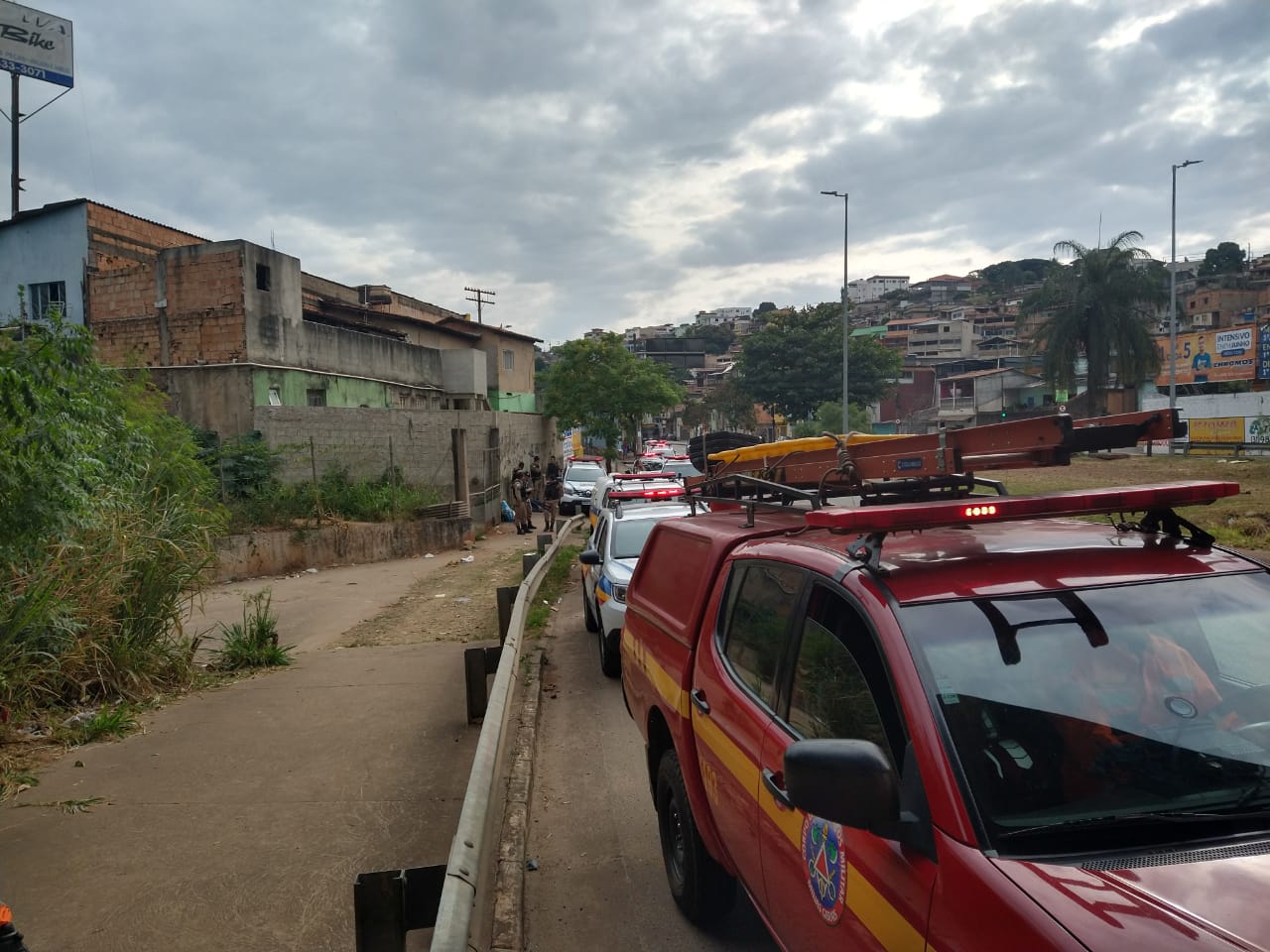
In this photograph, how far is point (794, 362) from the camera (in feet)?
177

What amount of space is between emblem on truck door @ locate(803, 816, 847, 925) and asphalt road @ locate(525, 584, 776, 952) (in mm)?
1584

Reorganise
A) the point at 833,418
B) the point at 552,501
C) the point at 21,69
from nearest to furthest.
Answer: the point at 552,501 → the point at 21,69 → the point at 833,418

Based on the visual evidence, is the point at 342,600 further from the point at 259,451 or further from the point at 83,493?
the point at 83,493

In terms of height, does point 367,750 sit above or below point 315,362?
below

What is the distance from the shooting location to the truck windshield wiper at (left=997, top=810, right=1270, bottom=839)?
212 cm

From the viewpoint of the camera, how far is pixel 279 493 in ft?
62.9

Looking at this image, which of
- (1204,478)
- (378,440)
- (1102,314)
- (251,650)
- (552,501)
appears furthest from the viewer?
(1102,314)

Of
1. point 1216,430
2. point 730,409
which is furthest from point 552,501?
point 730,409

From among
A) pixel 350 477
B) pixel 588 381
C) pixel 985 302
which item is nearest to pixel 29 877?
pixel 350 477

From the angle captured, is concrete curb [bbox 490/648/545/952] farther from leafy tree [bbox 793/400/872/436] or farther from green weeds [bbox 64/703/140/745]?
leafy tree [bbox 793/400/872/436]

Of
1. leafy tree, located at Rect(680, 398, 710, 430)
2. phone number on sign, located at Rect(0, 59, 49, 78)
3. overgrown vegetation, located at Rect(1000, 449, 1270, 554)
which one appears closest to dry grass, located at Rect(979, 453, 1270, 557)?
overgrown vegetation, located at Rect(1000, 449, 1270, 554)

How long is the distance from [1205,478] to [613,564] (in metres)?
17.9

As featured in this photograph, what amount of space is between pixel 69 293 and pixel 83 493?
27.5 meters

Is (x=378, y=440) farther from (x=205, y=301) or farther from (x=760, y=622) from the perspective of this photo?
(x=760, y=622)
